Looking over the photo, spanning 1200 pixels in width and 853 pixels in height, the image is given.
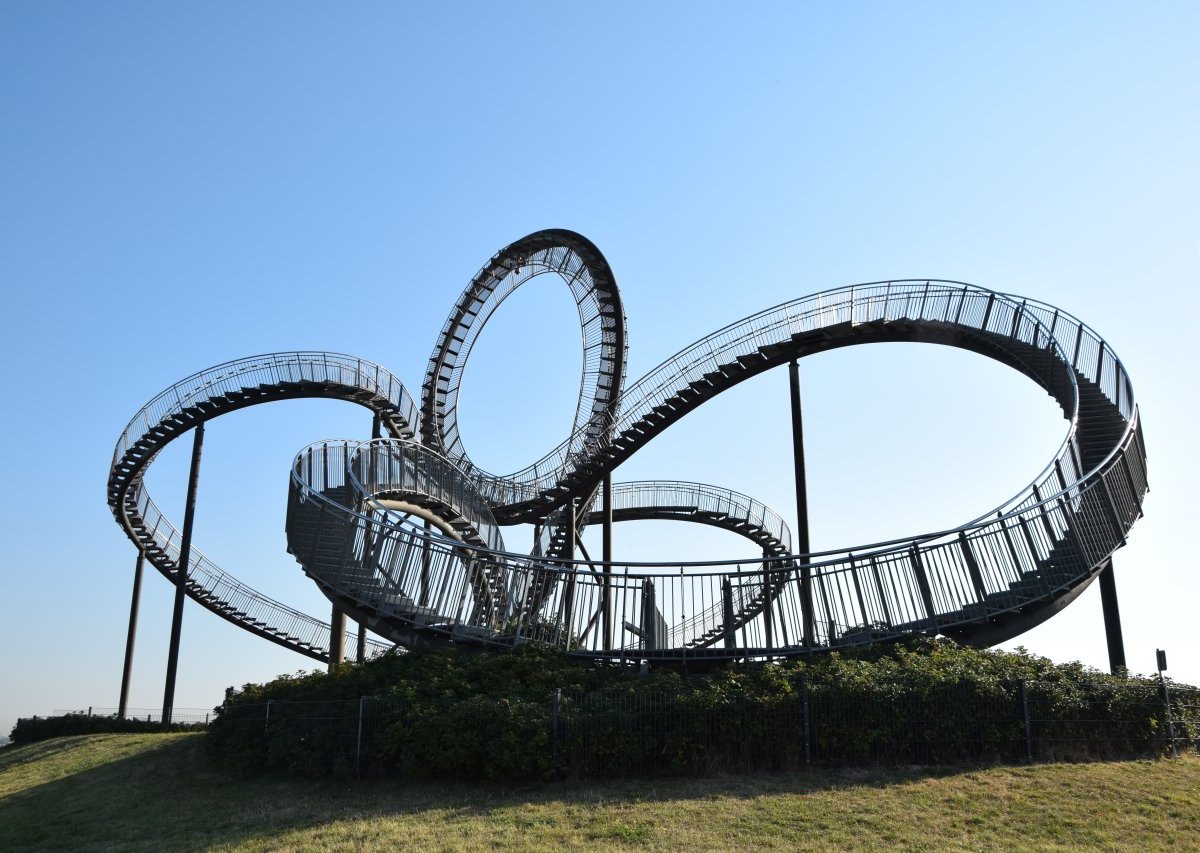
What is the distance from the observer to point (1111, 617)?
17875 mm

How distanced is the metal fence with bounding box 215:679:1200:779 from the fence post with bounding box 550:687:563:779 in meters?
0.02

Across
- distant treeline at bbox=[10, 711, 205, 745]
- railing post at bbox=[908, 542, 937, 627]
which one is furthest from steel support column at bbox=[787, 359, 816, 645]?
distant treeline at bbox=[10, 711, 205, 745]

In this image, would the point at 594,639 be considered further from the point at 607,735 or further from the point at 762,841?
the point at 762,841

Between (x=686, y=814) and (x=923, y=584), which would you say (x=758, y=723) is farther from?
(x=923, y=584)

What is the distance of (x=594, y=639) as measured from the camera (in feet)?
57.7

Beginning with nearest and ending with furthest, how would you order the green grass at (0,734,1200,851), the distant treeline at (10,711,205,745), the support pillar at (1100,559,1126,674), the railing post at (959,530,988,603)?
the green grass at (0,734,1200,851)
the railing post at (959,530,988,603)
the support pillar at (1100,559,1126,674)
the distant treeline at (10,711,205,745)

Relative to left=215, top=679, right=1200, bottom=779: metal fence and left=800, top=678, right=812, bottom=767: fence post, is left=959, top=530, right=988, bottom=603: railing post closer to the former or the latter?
left=215, top=679, right=1200, bottom=779: metal fence

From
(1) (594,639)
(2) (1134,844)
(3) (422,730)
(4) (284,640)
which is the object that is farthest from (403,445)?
(2) (1134,844)

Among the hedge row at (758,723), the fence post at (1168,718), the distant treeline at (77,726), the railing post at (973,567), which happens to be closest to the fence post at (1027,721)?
the hedge row at (758,723)

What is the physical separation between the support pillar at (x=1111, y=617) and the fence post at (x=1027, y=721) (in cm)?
488

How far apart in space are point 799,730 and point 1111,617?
24.2ft

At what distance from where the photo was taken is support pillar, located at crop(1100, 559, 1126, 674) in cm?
1784

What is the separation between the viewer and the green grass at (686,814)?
1106 cm

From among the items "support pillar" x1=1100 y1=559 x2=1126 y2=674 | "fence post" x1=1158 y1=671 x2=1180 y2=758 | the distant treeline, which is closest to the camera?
"fence post" x1=1158 y1=671 x2=1180 y2=758
